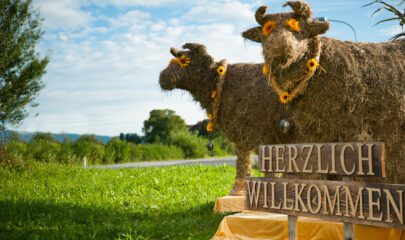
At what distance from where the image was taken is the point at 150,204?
8.26 m

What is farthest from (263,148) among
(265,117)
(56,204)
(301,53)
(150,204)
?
(56,204)

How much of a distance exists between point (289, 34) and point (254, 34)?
0.70 meters

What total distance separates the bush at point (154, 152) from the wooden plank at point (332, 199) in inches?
667

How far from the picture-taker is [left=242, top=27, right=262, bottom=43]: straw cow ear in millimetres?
5219

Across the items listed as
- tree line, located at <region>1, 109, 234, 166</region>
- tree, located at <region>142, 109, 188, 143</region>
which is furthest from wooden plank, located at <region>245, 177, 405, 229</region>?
tree, located at <region>142, 109, 188, 143</region>

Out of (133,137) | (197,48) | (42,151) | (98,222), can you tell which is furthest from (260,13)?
(133,137)

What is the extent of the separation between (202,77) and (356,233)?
401 centimetres

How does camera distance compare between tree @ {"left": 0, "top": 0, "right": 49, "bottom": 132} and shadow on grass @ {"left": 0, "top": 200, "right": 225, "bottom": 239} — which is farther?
tree @ {"left": 0, "top": 0, "right": 49, "bottom": 132}

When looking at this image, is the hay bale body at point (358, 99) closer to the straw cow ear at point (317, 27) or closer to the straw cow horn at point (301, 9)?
the straw cow ear at point (317, 27)

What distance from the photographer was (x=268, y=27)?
4.91m

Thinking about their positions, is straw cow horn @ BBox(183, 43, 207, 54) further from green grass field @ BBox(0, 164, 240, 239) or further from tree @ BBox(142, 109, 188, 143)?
tree @ BBox(142, 109, 188, 143)

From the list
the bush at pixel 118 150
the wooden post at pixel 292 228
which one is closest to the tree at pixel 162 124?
the bush at pixel 118 150

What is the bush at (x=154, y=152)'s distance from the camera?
843 inches

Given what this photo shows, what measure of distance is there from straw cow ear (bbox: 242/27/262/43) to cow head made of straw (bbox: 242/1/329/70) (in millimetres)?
126
